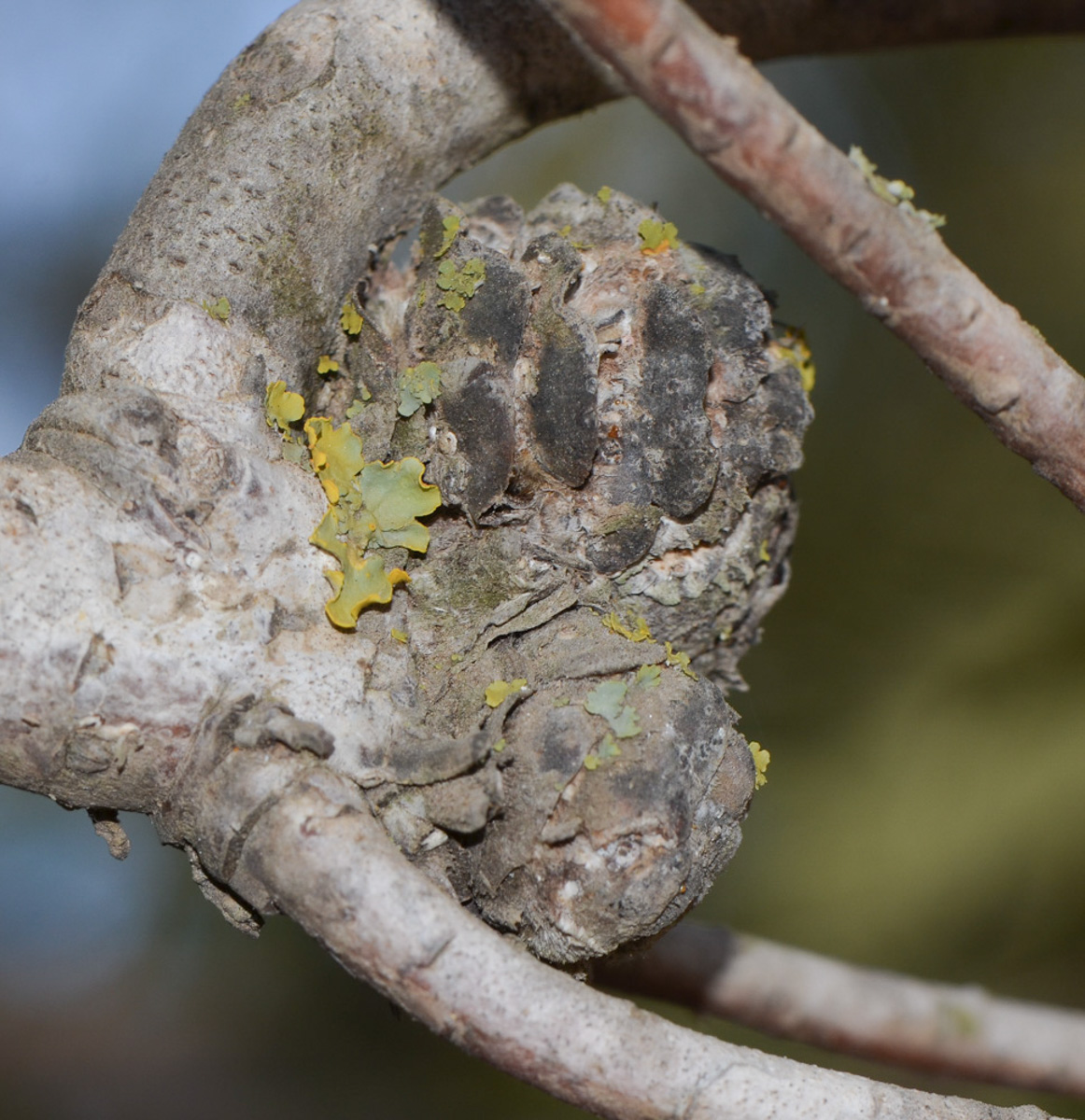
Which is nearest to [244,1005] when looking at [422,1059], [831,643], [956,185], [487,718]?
[422,1059]

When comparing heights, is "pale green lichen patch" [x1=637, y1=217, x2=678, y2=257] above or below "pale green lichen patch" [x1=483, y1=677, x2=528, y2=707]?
above

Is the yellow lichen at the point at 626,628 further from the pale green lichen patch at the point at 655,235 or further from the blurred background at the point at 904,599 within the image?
the blurred background at the point at 904,599

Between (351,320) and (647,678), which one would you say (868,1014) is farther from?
(351,320)

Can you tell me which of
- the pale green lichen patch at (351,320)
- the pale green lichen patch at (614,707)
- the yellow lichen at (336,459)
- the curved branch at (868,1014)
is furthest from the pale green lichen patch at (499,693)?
the curved branch at (868,1014)

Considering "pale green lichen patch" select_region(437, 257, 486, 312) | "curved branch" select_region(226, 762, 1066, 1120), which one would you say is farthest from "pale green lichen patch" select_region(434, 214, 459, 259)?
"curved branch" select_region(226, 762, 1066, 1120)

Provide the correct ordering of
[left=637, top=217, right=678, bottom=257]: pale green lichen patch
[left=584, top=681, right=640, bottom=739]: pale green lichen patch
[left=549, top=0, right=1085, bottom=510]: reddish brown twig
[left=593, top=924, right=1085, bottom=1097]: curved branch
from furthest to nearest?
[left=593, top=924, right=1085, bottom=1097]: curved branch < [left=637, top=217, right=678, bottom=257]: pale green lichen patch < [left=584, top=681, right=640, bottom=739]: pale green lichen patch < [left=549, top=0, right=1085, bottom=510]: reddish brown twig

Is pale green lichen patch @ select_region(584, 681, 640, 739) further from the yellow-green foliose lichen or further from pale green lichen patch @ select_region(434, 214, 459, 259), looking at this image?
pale green lichen patch @ select_region(434, 214, 459, 259)
